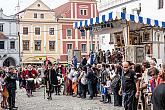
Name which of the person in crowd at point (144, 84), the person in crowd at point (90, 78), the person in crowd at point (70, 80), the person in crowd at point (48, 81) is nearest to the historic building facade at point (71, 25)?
the person in crowd at point (70, 80)

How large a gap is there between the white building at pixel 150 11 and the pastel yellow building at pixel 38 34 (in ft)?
62.1

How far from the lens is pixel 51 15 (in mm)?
59938

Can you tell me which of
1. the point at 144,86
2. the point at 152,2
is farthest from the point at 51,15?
the point at 144,86

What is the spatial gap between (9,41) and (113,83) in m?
44.4

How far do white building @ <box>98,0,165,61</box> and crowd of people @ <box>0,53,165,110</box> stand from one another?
422 centimetres

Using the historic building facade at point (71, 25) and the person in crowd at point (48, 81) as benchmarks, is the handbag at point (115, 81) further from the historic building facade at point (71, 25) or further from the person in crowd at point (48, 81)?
the historic building facade at point (71, 25)

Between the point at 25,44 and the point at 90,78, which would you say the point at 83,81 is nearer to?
the point at 90,78

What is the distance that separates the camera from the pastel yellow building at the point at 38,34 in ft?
190

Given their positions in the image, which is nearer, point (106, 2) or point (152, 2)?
point (152, 2)

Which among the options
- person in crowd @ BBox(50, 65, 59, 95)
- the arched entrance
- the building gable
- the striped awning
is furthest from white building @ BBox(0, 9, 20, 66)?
person in crowd @ BBox(50, 65, 59, 95)

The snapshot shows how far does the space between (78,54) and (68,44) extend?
31517 mm

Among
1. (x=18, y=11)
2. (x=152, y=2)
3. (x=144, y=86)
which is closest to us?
(x=144, y=86)

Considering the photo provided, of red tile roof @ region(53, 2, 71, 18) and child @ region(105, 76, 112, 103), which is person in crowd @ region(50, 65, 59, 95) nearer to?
child @ region(105, 76, 112, 103)

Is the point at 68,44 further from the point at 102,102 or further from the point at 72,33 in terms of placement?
the point at 102,102
